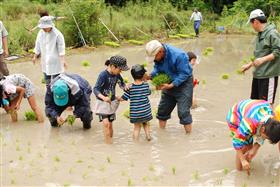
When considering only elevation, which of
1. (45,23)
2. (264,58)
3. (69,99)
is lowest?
(69,99)

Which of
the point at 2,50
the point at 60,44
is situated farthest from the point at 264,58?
the point at 2,50

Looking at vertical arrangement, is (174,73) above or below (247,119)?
above

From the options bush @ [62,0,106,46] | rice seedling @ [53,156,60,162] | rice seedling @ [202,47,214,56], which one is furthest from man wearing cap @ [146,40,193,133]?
bush @ [62,0,106,46]

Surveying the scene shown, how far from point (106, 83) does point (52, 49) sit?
2.22m

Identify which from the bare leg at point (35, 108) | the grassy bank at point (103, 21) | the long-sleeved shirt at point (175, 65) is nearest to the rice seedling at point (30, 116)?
the bare leg at point (35, 108)

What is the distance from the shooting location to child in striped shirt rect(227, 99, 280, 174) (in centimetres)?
433

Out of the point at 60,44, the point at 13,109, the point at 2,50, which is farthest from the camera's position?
the point at 2,50

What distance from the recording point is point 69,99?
22.2 feet

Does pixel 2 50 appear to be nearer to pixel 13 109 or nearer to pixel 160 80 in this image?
pixel 13 109

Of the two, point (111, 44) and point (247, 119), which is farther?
point (111, 44)

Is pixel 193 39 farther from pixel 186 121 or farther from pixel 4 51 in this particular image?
pixel 186 121

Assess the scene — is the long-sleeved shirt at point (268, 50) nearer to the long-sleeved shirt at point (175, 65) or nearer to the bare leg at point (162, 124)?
the long-sleeved shirt at point (175, 65)

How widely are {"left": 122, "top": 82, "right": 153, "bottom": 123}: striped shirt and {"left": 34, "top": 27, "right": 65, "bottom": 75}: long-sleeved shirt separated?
237cm

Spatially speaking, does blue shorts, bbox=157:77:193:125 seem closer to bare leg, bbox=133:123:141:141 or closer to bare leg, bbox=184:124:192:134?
bare leg, bbox=184:124:192:134
